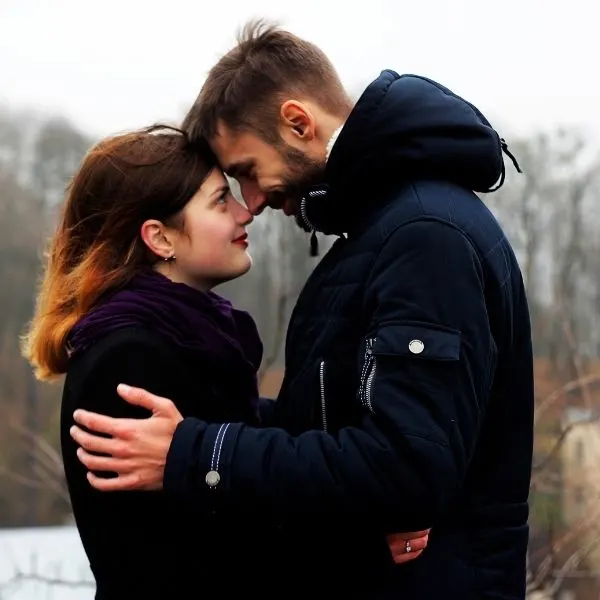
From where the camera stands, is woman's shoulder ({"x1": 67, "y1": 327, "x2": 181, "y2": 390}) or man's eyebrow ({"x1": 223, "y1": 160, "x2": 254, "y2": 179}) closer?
woman's shoulder ({"x1": 67, "y1": 327, "x2": 181, "y2": 390})

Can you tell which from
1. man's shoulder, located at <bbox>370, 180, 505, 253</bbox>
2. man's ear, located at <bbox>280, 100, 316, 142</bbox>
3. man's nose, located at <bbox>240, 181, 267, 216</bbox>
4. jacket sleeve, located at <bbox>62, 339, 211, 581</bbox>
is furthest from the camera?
man's nose, located at <bbox>240, 181, 267, 216</bbox>

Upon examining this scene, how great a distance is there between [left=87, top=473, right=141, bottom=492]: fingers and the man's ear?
650mm

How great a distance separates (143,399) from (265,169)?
49cm

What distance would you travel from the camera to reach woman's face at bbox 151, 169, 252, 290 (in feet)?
6.10

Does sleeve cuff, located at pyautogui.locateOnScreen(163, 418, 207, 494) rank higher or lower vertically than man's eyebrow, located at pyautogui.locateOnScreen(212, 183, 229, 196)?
lower

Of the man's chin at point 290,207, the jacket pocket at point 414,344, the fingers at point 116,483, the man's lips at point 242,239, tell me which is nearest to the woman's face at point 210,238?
the man's lips at point 242,239

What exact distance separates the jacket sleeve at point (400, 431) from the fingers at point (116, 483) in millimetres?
88

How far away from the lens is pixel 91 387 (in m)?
1.62

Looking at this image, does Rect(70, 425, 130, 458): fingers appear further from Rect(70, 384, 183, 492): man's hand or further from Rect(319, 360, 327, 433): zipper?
Rect(319, 360, 327, 433): zipper

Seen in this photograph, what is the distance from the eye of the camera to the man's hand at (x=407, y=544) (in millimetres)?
1508

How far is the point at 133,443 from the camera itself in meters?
1.51

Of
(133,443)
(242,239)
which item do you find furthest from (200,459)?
(242,239)

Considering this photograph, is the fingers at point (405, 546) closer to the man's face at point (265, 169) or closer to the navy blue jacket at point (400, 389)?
the navy blue jacket at point (400, 389)

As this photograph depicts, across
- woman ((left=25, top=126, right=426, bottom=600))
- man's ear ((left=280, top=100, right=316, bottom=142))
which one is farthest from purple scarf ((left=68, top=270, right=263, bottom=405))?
man's ear ((left=280, top=100, right=316, bottom=142))
